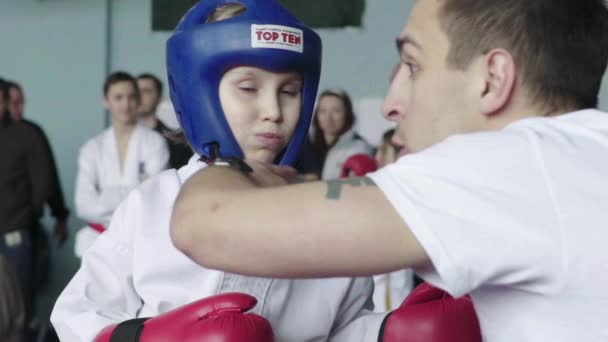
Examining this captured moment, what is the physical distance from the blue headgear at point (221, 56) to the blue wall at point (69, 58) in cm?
510

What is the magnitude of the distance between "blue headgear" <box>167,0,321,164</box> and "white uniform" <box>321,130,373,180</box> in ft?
11.3

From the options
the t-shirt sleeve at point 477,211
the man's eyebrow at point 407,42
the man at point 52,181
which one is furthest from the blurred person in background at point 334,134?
the t-shirt sleeve at point 477,211

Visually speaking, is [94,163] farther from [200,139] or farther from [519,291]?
[519,291]

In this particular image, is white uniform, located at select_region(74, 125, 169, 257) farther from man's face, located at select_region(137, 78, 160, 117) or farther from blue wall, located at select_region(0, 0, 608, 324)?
blue wall, located at select_region(0, 0, 608, 324)

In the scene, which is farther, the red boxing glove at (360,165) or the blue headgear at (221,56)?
the red boxing glove at (360,165)

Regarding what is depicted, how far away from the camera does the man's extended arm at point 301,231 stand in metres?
1.04

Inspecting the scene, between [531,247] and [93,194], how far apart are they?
3.91m

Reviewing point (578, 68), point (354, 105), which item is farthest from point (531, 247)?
point (354, 105)

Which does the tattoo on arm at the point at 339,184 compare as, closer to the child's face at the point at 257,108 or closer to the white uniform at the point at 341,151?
the child's face at the point at 257,108

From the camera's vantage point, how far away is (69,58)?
268 inches

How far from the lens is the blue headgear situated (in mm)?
1593

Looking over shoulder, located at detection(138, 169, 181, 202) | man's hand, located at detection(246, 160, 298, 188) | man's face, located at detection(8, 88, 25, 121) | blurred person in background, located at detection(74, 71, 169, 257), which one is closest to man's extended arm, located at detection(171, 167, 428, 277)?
man's hand, located at detection(246, 160, 298, 188)

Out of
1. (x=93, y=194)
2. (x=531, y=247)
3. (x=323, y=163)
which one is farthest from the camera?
(x=323, y=163)

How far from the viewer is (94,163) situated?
478cm
